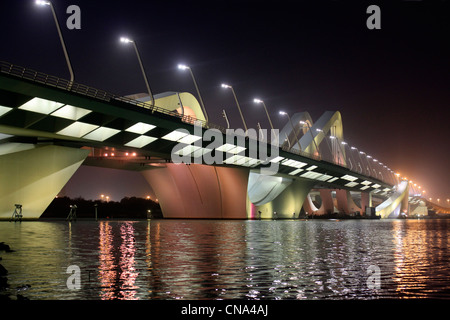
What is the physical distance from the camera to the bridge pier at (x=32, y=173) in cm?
4112

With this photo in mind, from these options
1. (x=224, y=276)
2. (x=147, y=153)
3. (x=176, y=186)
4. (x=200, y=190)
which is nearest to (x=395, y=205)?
(x=200, y=190)

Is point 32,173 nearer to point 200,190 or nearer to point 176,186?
point 176,186

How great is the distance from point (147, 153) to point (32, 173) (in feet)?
49.7

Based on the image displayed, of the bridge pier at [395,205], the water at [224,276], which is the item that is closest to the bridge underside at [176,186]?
the water at [224,276]

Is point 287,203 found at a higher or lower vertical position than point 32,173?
lower

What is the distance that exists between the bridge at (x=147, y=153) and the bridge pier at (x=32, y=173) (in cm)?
8

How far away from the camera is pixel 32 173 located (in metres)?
42.5

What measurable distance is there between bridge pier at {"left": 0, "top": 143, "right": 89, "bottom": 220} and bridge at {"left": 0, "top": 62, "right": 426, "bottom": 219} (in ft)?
0.27

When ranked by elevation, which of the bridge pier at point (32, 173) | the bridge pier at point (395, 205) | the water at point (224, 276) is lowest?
the bridge pier at point (395, 205)

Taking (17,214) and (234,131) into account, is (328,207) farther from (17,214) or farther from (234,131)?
(17,214)

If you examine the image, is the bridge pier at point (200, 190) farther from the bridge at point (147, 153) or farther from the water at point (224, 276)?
the water at point (224, 276)

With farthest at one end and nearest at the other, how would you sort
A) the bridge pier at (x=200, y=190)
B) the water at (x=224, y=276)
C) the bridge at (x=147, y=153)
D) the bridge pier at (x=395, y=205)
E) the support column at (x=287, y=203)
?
the bridge pier at (x=395, y=205) < the support column at (x=287, y=203) < the bridge pier at (x=200, y=190) < the bridge at (x=147, y=153) < the water at (x=224, y=276)
